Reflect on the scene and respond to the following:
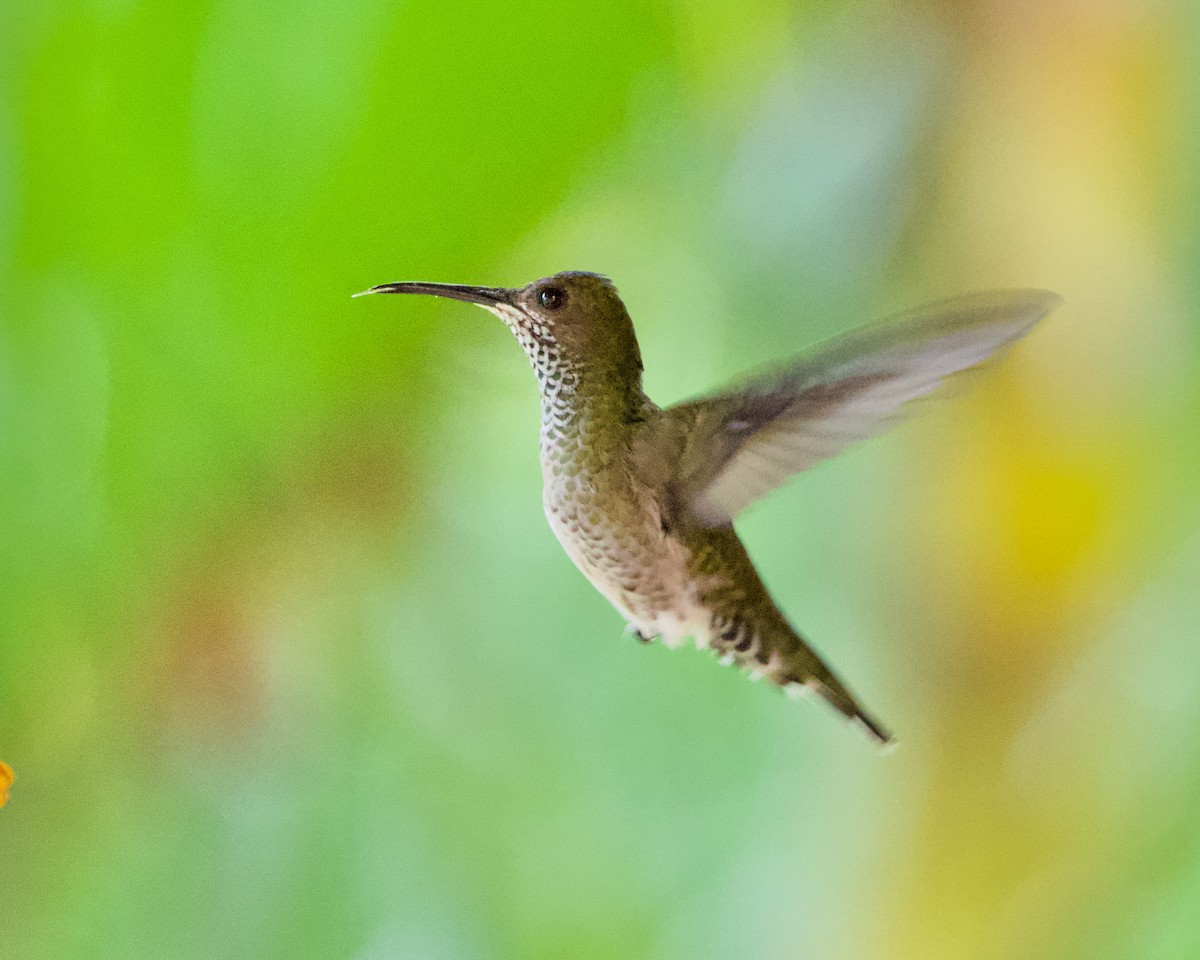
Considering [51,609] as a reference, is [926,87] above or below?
above

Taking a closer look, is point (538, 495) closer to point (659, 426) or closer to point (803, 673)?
point (803, 673)

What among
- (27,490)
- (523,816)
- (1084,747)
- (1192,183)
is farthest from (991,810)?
(27,490)

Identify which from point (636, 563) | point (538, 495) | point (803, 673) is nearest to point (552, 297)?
point (636, 563)

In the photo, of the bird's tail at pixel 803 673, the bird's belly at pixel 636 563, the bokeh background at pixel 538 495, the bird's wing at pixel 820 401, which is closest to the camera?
the bird's wing at pixel 820 401

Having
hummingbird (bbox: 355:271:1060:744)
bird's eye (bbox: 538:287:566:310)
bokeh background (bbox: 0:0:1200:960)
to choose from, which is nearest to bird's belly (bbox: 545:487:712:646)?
hummingbird (bbox: 355:271:1060:744)

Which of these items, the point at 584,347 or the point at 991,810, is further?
the point at 991,810

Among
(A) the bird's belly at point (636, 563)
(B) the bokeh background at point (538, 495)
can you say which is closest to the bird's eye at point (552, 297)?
(A) the bird's belly at point (636, 563)

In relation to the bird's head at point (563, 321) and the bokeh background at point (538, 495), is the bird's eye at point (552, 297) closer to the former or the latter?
the bird's head at point (563, 321)

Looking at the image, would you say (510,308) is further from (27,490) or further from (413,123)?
(27,490)
